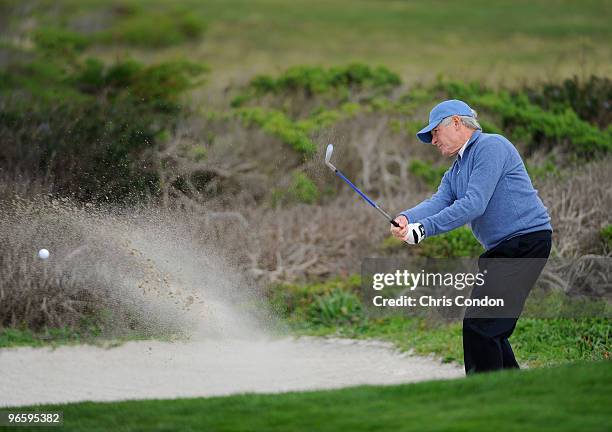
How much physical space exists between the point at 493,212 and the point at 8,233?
5.00 metres

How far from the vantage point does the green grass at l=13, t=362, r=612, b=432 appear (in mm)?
5332

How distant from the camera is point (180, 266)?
9.80 metres

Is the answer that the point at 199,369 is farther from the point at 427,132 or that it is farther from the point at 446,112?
the point at 446,112

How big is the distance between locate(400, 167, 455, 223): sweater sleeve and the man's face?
8.8 inches

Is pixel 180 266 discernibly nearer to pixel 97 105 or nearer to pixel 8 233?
pixel 8 233

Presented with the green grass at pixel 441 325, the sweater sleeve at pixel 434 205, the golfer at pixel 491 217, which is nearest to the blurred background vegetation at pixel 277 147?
the green grass at pixel 441 325

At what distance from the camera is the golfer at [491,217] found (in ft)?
21.2

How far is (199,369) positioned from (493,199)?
325 cm

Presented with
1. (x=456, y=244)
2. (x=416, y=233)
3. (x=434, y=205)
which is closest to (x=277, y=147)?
(x=456, y=244)

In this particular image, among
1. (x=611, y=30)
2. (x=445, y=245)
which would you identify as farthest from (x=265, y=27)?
(x=445, y=245)

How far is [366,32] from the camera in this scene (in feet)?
117

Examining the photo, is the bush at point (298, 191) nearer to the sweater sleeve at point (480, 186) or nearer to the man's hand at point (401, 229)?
the man's hand at point (401, 229)

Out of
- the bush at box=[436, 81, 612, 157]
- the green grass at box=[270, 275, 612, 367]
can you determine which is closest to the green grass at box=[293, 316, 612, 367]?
the green grass at box=[270, 275, 612, 367]

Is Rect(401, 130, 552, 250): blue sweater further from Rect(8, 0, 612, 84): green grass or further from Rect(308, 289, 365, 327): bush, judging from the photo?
Rect(8, 0, 612, 84): green grass
